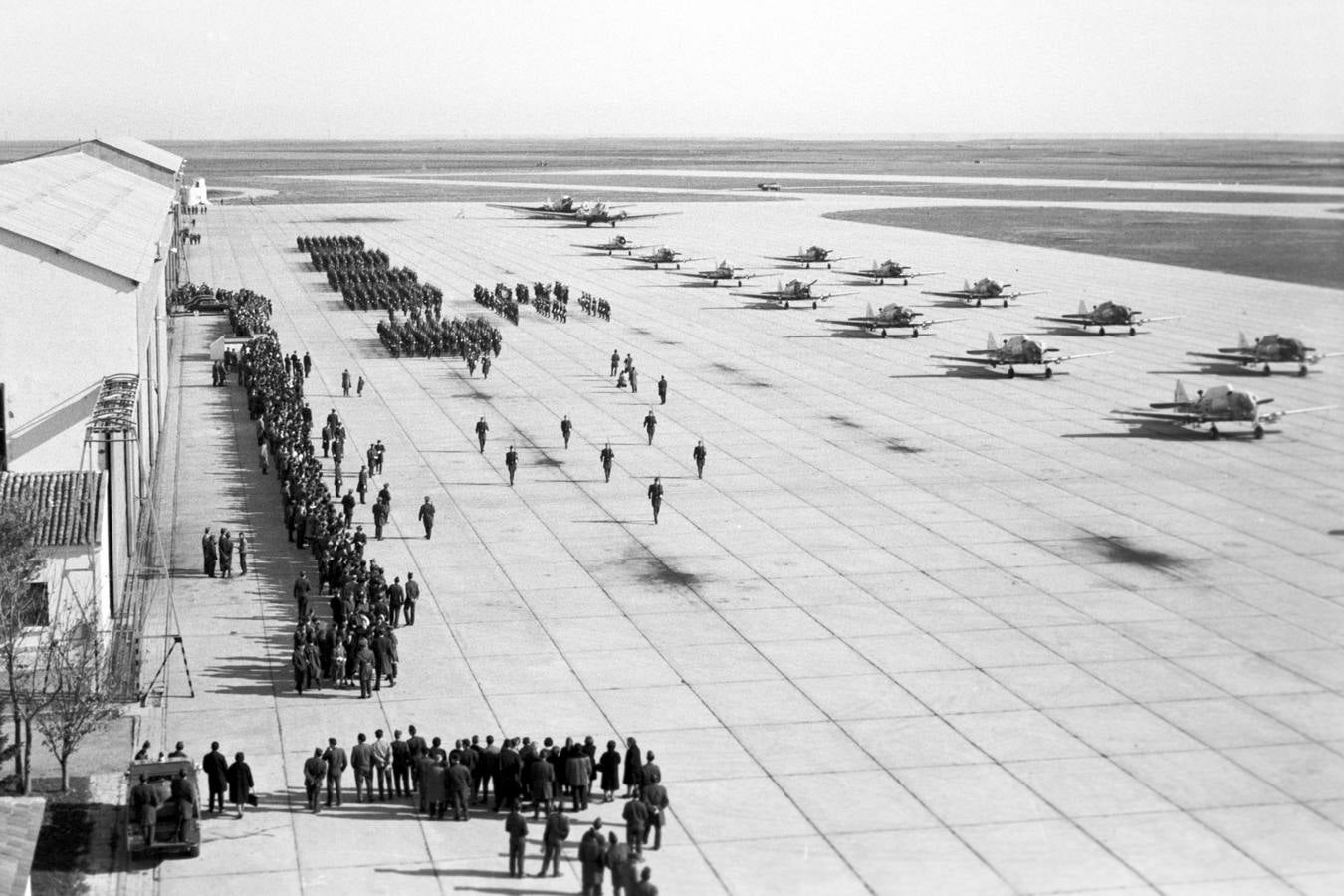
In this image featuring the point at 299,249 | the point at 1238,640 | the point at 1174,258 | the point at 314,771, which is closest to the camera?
the point at 314,771

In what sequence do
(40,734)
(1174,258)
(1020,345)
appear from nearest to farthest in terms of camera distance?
1. (40,734)
2. (1020,345)
3. (1174,258)

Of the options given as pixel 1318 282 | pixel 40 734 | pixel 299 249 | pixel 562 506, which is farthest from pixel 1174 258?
pixel 40 734

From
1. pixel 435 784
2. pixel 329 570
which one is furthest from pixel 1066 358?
pixel 435 784

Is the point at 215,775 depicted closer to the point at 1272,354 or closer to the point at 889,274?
the point at 1272,354

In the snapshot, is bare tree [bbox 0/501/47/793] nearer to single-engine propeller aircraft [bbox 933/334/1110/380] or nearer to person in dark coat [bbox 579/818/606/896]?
person in dark coat [bbox 579/818/606/896]

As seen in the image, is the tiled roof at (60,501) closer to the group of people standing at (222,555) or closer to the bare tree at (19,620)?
the bare tree at (19,620)

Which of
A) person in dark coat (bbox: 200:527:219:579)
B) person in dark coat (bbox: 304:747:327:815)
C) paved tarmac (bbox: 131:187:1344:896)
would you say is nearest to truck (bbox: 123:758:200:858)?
paved tarmac (bbox: 131:187:1344:896)

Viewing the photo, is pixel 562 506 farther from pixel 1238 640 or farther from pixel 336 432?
pixel 1238 640

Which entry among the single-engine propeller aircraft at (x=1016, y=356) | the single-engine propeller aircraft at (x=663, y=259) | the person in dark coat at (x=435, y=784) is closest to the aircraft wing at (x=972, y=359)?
the single-engine propeller aircraft at (x=1016, y=356)
